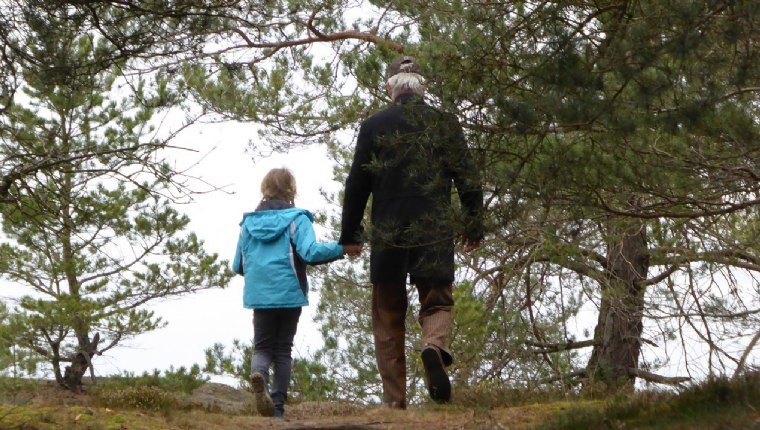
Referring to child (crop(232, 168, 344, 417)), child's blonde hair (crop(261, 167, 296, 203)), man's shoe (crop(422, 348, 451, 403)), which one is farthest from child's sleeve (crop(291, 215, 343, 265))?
man's shoe (crop(422, 348, 451, 403))

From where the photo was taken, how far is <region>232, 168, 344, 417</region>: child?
23.0 feet

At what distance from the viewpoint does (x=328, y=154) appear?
1405cm

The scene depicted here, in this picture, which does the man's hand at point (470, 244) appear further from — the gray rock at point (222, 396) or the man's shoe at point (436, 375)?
the gray rock at point (222, 396)

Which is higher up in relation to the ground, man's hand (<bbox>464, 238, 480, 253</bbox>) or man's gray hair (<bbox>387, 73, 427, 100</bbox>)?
man's gray hair (<bbox>387, 73, 427, 100</bbox>)

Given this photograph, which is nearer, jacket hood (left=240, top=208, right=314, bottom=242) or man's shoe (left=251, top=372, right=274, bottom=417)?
man's shoe (left=251, top=372, right=274, bottom=417)

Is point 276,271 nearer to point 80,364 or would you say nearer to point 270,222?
point 270,222

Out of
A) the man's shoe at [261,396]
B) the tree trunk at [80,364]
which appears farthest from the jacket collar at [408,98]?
the tree trunk at [80,364]

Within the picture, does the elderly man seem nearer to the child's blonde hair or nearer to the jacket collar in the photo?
the jacket collar

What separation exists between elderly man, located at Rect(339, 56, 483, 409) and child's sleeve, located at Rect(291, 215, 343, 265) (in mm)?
318

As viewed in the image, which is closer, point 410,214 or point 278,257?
point 410,214

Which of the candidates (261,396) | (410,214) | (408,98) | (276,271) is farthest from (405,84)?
(261,396)

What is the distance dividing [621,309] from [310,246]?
4.50 metres

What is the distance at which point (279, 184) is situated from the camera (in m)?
7.28

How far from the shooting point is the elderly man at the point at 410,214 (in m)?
5.63
